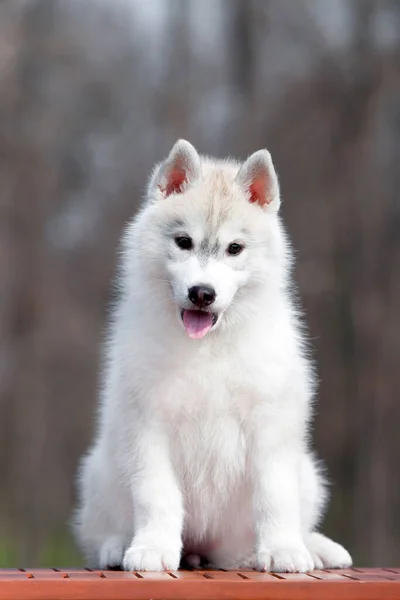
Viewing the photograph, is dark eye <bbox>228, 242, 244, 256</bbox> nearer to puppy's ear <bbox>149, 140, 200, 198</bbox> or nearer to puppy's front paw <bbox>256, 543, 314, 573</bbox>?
puppy's ear <bbox>149, 140, 200, 198</bbox>

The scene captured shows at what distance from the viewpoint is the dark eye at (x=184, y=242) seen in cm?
320

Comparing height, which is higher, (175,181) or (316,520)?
(175,181)

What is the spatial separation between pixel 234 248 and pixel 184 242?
0.15m

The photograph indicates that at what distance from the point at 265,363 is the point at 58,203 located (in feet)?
24.1

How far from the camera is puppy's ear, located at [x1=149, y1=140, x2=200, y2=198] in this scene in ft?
11.0

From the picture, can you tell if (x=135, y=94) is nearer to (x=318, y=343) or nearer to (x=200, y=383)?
(x=318, y=343)

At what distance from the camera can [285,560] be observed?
3029 mm

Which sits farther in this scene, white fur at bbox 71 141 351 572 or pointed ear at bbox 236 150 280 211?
pointed ear at bbox 236 150 280 211

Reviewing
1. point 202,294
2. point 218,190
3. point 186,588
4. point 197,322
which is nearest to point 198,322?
point 197,322

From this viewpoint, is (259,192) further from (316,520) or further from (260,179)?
(316,520)

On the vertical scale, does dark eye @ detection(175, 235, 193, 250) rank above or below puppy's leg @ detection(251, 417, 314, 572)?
above

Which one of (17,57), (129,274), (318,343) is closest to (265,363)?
(129,274)

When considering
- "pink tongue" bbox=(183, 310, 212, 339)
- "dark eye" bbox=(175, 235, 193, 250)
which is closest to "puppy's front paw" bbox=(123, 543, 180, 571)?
"pink tongue" bbox=(183, 310, 212, 339)

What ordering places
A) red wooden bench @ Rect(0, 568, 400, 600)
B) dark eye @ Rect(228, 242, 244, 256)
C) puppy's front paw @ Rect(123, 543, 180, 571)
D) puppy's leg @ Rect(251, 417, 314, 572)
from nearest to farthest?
1. red wooden bench @ Rect(0, 568, 400, 600)
2. puppy's front paw @ Rect(123, 543, 180, 571)
3. puppy's leg @ Rect(251, 417, 314, 572)
4. dark eye @ Rect(228, 242, 244, 256)
